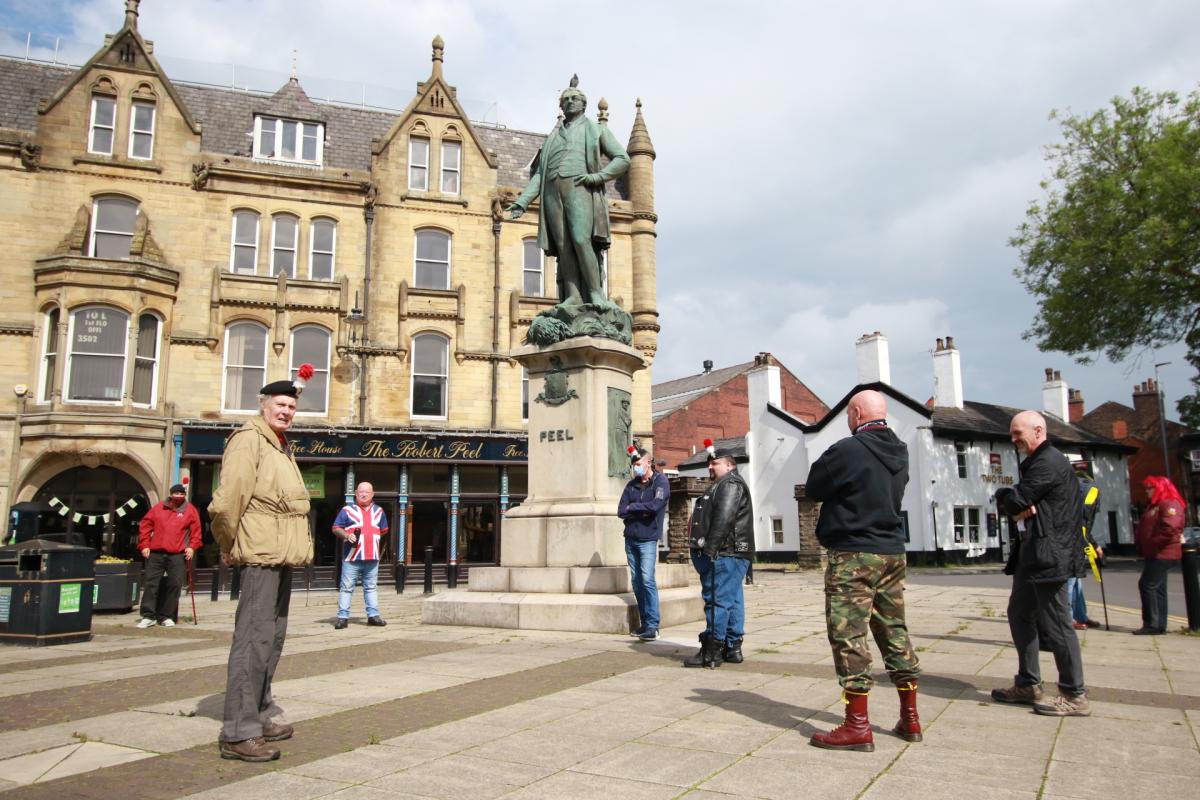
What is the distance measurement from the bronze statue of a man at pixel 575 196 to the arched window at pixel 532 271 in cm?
1533

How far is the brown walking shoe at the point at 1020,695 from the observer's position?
5.45 m

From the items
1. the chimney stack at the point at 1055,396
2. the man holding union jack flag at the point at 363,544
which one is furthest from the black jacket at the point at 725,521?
the chimney stack at the point at 1055,396

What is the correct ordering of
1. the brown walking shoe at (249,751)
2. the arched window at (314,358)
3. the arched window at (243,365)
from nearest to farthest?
the brown walking shoe at (249,751) < the arched window at (243,365) < the arched window at (314,358)

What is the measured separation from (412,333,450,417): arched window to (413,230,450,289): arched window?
163 centimetres

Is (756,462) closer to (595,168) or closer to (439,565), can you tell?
(439,565)

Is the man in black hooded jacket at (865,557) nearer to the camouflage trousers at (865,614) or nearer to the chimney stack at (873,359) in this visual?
the camouflage trousers at (865,614)

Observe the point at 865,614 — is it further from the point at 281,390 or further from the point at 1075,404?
the point at 1075,404

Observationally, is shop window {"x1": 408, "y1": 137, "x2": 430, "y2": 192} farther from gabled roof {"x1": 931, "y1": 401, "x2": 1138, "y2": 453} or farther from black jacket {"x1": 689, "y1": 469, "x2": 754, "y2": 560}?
gabled roof {"x1": 931, "y1": 401, "x2": 1138, "y2": 453}

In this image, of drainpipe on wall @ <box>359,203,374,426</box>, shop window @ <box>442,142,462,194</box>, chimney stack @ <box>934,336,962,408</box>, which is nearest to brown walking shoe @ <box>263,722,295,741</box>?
drainpipe on wall @ <box>359,203,374,426</box>

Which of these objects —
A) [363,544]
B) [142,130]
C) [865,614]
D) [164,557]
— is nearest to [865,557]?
[865,614]

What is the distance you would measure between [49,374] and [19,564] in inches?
550

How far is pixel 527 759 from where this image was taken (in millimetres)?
4312

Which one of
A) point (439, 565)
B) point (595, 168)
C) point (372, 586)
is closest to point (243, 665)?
point (372, 586)

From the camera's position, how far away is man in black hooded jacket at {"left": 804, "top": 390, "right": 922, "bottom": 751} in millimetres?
4648
